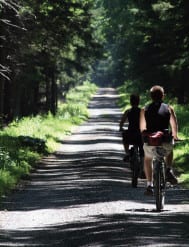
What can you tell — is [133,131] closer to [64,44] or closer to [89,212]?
[89,212]

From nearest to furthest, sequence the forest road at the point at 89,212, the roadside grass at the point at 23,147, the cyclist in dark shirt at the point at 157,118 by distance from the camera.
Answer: the forest road at the point at 89,212, the cyclist in dark shirt at the point at 157,118, the roadside grass at the point at 23,147

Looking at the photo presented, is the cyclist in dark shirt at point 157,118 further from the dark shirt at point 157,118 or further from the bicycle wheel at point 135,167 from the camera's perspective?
the bicycle wheel at point 135,167

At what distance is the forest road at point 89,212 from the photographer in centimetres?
973

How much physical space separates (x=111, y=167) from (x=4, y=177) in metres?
4.76

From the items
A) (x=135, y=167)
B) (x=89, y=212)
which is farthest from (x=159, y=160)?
(x=135, y=167)

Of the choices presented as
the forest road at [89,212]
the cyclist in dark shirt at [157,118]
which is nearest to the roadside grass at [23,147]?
the forest road at [89,212]

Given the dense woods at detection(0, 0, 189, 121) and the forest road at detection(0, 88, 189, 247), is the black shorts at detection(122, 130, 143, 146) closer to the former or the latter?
the forest road at detection(0, 88, 189, 247)

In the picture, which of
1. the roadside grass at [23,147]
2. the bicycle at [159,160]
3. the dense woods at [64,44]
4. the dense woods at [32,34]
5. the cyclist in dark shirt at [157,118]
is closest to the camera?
the bicycle at [159,160]

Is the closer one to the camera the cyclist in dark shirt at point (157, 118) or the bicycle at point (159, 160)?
the bicycle at point (159, 160)

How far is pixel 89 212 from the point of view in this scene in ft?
40.2

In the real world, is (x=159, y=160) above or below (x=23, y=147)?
above

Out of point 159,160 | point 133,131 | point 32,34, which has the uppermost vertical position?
point 32,34

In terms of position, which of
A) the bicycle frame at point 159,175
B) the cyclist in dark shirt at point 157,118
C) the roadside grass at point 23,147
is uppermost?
the cyclist in dark shirt at point 157,118

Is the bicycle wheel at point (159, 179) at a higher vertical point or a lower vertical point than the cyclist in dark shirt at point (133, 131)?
lower
